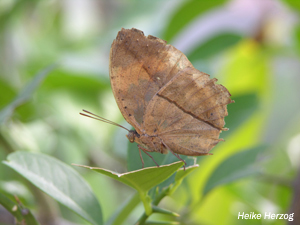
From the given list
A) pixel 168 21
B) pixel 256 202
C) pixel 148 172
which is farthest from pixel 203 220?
pixel 148 172

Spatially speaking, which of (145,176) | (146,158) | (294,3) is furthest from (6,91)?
(294,3)

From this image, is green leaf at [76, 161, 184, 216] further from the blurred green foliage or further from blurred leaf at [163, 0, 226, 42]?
blurred leaf at [163, 0, 226, 42]

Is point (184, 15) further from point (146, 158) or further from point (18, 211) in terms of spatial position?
point (18, 211)

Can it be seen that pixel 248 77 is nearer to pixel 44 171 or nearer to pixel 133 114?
pixel 133 114

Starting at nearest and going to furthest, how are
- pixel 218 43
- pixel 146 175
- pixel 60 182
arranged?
pixel 146 175 < pixel 60 182 < pixel 218 43

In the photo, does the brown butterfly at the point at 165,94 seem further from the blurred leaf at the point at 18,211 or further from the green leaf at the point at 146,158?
the blurred leaf at the point at 18,211

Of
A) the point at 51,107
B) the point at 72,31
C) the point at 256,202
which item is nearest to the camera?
the point at 256,202
